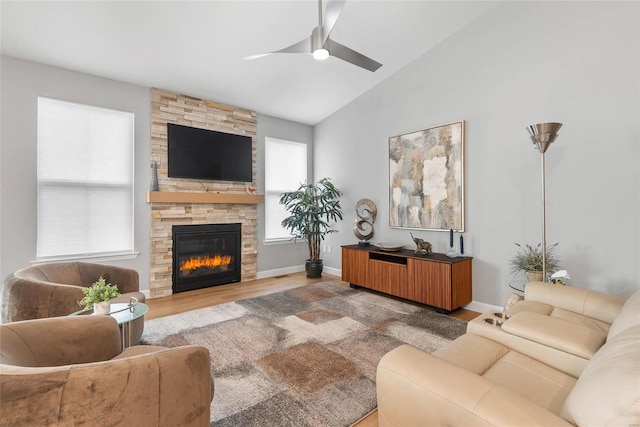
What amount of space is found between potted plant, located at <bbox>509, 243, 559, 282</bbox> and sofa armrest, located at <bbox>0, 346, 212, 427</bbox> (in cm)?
302

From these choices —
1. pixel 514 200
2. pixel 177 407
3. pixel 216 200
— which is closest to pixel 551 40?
pixel 514 200

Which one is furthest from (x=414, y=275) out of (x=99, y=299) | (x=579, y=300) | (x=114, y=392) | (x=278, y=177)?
(x=114, y=392)

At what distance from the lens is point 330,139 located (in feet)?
18.4

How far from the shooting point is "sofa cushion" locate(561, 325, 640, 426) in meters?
0.76

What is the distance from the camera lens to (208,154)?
465 centimetres

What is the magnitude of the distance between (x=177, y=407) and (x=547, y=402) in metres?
1.50

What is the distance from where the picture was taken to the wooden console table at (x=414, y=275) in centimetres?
344

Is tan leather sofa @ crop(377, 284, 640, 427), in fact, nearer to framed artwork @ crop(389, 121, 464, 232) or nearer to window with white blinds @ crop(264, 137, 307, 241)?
framed artwork @ crop(389, 121, 464, 232)

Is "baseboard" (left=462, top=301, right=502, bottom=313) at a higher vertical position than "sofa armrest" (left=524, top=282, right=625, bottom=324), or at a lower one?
lower

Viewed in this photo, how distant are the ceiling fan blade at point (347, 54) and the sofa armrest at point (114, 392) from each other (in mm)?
2411

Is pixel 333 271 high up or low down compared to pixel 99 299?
down

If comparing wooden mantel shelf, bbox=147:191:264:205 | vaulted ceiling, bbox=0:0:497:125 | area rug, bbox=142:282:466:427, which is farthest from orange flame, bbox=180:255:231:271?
vaulted ceiling, bbox=0:0:497:125

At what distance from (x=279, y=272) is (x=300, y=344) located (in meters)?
2.89

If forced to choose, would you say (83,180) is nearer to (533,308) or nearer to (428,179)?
(428,179)
